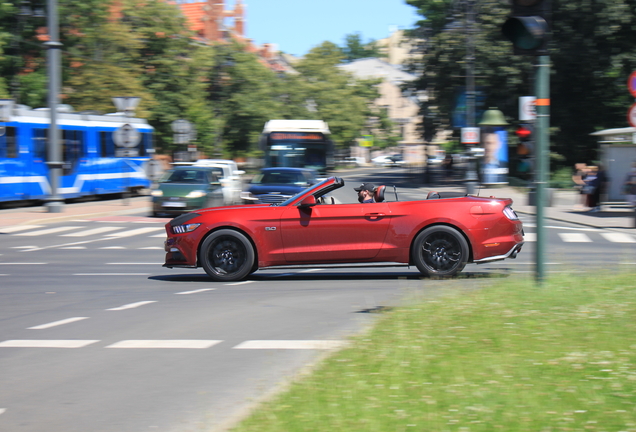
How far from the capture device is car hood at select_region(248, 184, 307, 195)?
80.4 ft

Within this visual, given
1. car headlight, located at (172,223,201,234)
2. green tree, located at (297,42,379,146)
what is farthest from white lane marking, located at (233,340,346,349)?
green tree, located at (297,42,379,146)

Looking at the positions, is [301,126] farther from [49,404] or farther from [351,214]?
[49,404]

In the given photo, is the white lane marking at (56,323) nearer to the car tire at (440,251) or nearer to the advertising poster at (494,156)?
the car tire at (440,251)

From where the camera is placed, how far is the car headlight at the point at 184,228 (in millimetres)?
11125

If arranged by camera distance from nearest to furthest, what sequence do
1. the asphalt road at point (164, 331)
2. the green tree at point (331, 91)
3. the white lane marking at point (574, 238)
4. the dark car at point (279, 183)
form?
the asphalt road at point (164, 331) → the white lane marking at point (574, 238) → the dark car at point (279, 183) → the green tree at point (331, 91)

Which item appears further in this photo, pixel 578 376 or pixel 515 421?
pixel 578 376

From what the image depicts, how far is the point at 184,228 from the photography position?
1121 centimetres

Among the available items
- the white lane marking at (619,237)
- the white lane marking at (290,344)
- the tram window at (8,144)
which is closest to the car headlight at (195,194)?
the tram window at (8,144)

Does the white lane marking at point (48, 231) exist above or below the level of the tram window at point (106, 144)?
below

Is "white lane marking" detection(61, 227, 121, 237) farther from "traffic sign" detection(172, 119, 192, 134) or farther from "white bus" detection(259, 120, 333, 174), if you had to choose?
"white bus" detection(259, 120, 333, 174)

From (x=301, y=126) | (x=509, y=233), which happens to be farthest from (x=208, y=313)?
(x=301, y=126)

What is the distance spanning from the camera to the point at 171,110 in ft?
168

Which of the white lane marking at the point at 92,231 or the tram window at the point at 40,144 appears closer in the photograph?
the white lane marking at the point at 92,231

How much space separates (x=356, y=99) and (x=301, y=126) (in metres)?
55.3
